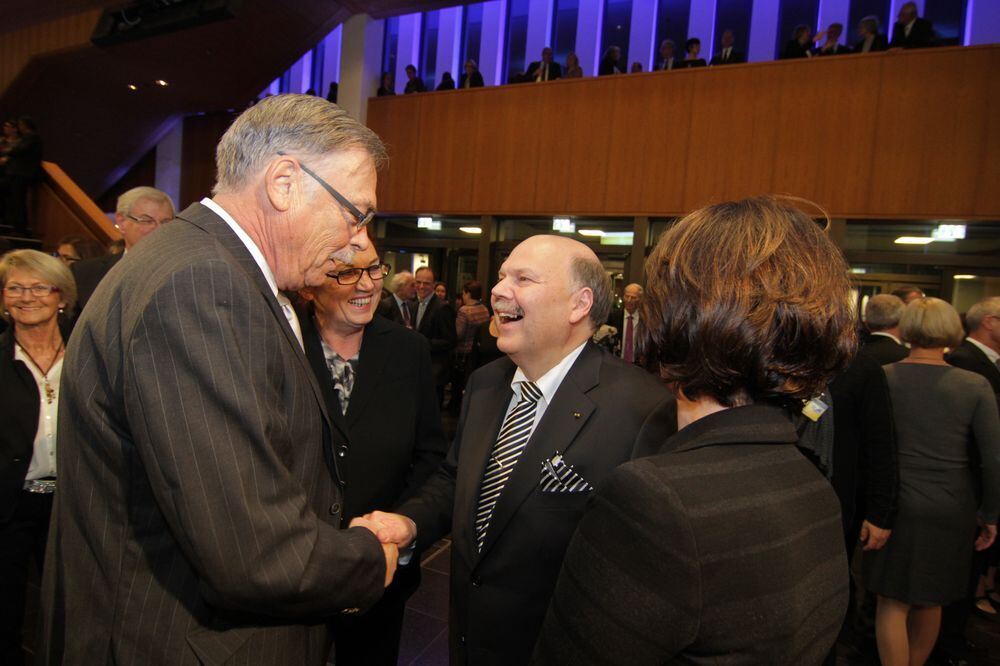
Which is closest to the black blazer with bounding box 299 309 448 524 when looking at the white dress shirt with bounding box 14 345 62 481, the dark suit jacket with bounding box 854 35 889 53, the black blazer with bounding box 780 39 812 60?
the white dress shirt with bounding box 14 345 62 481

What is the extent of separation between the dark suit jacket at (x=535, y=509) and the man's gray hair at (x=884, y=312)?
2.53 m

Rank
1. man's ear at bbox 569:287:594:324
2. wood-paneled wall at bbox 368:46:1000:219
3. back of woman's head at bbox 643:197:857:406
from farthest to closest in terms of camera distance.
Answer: wood-paneled wall at bbox 368:46:1000:219
man's ear at bbox 569:287:594:324
back of woman's head at bbox 643:197:857:406

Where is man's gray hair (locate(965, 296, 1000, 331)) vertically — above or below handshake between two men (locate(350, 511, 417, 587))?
above

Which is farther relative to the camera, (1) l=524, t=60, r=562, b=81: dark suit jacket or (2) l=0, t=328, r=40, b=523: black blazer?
(1) l=524, t=60, r=562, b=81: dark suit jacket

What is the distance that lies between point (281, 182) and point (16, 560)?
7.62 ft

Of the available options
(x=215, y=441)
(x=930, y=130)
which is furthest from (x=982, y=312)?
(x=930, y=130)

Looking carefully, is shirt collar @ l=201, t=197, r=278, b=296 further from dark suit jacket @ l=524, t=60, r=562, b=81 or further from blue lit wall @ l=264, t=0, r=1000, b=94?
blue lit wall @ l=264, t=0, r=1000, b=94

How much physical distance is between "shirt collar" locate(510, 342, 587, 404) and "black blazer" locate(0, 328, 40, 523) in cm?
203

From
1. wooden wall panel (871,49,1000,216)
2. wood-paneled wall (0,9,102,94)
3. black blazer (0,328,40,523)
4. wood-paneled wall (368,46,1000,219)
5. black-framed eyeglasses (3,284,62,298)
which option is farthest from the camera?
wood-paneled wall (0,9,102,94)

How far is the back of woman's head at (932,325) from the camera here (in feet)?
9.00

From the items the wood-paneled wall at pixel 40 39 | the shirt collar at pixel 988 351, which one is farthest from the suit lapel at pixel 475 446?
the wood-paneled wall at pixel 40 39

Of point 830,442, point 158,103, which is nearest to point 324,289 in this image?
point 830,442

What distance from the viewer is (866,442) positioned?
2.76 m

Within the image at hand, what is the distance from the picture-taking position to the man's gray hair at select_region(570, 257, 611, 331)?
181cm
